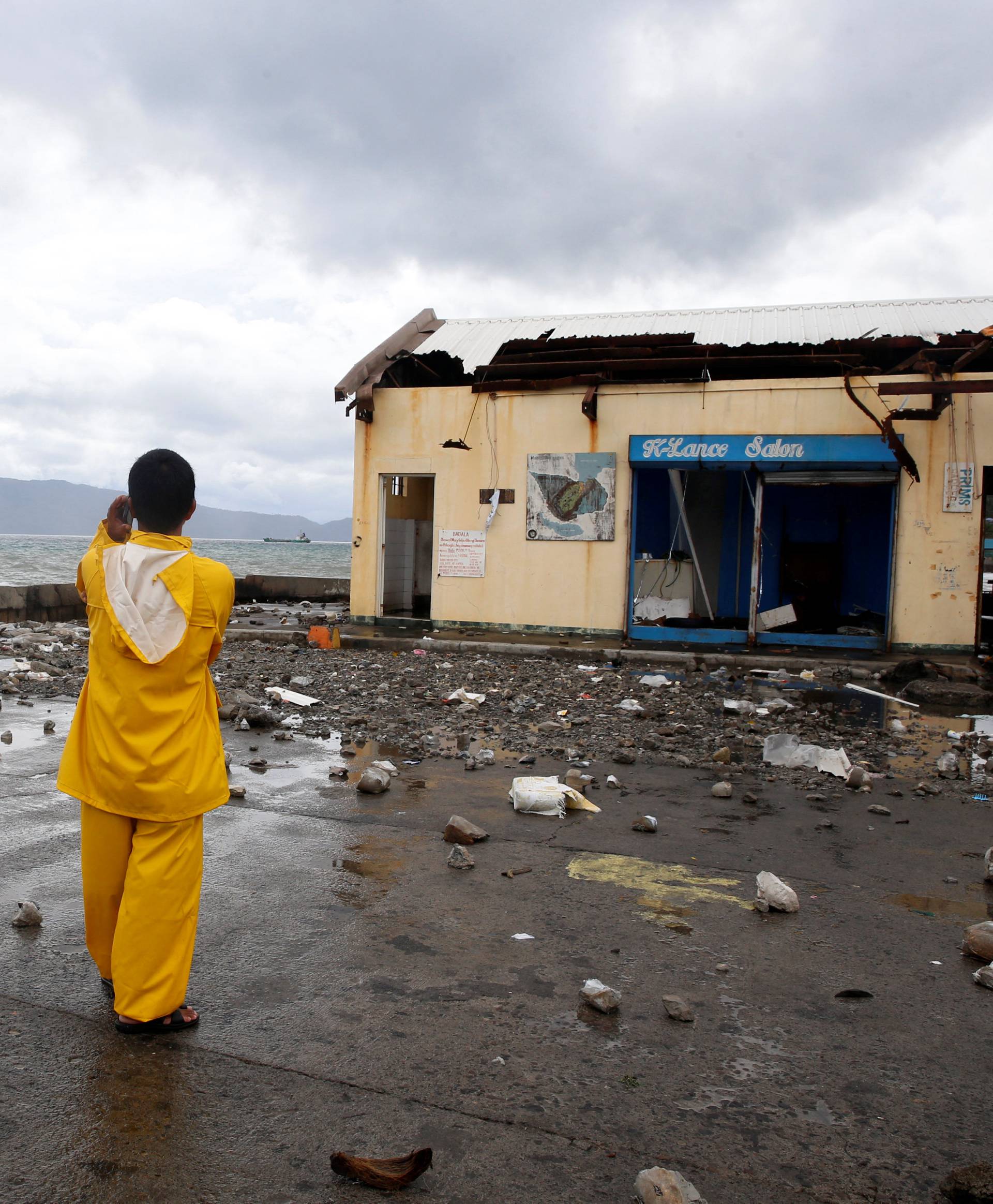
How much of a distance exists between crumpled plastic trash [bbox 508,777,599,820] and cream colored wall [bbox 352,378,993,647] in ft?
29.3

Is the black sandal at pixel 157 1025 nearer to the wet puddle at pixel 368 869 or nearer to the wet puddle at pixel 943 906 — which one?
the wet puddle at pixel 368 869

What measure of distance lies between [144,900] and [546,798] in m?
2.99

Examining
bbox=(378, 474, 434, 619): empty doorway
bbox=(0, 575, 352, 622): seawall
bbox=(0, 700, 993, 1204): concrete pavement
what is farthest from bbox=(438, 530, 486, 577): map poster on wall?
bbox=(0, 700, 993, 1204): concrete pavement

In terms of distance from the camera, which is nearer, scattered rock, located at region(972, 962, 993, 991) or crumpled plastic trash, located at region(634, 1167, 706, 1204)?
crumpled plastic trash, located at region(634, 1167, 706, 1204)

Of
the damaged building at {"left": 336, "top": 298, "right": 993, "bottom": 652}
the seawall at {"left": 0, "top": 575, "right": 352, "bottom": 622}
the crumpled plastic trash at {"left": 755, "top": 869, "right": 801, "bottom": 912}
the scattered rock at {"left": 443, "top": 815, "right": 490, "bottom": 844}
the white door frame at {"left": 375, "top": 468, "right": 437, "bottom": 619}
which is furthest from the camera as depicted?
the seawall at {"left": 0, "top": 575, "right": 352, "bottom": 622}

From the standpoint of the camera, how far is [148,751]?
9.05 ft

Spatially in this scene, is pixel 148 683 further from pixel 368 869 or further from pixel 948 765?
pixel 948 765

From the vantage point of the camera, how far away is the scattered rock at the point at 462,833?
4746mm

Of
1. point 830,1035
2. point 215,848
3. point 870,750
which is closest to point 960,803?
point 870,750

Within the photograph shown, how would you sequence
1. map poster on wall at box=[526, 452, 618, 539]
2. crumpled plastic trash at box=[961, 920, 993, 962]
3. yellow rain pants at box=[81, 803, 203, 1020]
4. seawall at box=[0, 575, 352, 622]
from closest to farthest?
yellow rain pants at box=[81, 803, 203, 1020]
crumpled plastic trash at box=[961, 920, 993, 962]
map poster on wall at box=[526, 452, 618, 539]
seawall at box=[0, 575, 352, 622]

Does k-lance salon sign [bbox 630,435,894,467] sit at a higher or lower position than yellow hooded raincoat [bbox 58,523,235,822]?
higher

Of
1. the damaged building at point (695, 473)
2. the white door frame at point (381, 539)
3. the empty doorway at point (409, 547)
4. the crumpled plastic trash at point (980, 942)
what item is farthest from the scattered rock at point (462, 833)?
the empty doorway at point (409, 547)

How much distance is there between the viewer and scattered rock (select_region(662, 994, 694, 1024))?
2973 millimetres

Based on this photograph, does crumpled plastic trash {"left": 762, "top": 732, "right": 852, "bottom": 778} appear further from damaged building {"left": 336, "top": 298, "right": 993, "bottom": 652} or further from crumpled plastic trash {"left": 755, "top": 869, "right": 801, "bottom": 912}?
damaged building {"left": 336, "top": 298, "right": 993, "bottom": 652}
